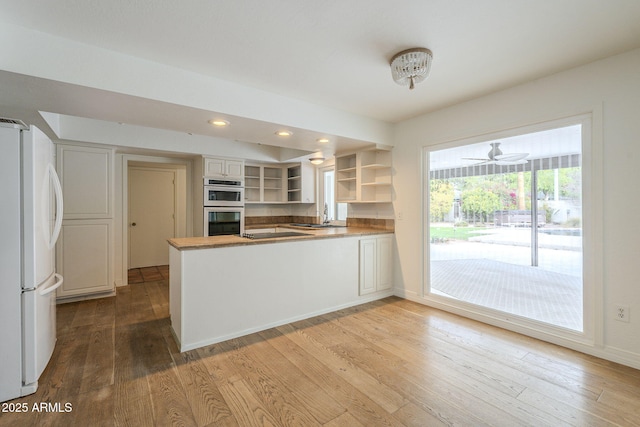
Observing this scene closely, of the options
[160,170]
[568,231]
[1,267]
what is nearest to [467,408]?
[568,231]

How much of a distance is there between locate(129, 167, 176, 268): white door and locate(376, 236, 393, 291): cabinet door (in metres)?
4.54

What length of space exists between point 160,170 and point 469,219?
5.80 meters

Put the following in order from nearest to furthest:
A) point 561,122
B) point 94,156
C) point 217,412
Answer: point 217,412, point 561,122, point 94,156

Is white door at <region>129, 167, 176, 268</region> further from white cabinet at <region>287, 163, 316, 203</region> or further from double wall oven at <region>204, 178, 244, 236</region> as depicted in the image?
white cabinet at <region>287, 163, 316, 203</region>

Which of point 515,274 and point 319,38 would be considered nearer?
point 319,38

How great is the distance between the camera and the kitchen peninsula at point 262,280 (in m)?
2.49

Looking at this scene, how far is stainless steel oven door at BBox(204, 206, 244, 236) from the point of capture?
4.91 metres

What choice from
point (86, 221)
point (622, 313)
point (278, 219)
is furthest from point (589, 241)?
point (86, 221)

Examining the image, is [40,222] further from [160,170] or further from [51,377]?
[160,170]

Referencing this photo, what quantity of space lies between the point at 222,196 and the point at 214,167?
0.52 meters

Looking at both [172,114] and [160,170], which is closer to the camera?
[172,114]

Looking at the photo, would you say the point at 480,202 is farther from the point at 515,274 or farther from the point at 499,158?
the point at 515,274

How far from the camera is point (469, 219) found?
3363 mm

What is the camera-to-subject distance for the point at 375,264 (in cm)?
385
